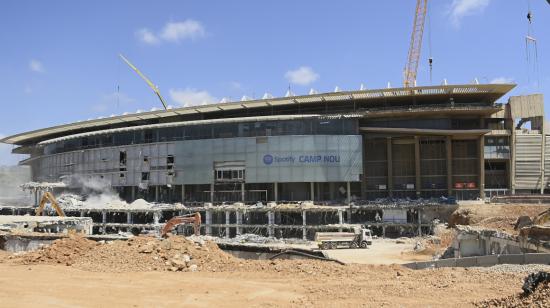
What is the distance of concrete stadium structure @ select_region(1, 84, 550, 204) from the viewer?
7056cm

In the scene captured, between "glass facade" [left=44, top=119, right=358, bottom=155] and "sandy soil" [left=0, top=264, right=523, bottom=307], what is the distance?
49.2m

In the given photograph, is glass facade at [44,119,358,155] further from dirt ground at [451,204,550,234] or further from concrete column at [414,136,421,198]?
dirt ground at [451,204,550,234]

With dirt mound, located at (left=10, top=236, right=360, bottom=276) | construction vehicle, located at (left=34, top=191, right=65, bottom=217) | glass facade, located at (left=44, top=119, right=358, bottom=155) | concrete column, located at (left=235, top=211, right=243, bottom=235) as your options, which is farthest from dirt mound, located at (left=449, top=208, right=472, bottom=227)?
construction vehicle, located at (left=34, top=191, right=65, bottom=217)

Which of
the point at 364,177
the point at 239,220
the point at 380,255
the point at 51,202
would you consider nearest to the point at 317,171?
the point at 364,177

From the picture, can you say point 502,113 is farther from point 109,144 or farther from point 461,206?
point 109,144

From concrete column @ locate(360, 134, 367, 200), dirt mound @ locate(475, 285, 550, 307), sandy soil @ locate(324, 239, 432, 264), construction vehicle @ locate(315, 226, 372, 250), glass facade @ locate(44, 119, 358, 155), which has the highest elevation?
glass facade @ locate(44, 119, 358, 155)

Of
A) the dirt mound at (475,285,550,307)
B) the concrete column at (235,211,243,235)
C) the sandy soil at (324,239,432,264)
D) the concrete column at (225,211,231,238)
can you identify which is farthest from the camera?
the concrete column at (225,211,231,238)

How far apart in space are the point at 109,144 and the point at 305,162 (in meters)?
36.5

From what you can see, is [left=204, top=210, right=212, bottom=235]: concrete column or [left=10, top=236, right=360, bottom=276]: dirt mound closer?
[left=10, top=236, right=360, bottom=276]: dirt mound

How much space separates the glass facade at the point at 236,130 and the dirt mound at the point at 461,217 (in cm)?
1882

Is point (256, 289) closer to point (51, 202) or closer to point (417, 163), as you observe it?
point (51, 202)

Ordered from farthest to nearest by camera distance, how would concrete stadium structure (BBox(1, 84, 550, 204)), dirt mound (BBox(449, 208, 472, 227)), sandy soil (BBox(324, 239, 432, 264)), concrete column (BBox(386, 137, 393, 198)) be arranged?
concrete column (BBox(386, 137, 393, 198)) → concrete stadium structure (BBox(1, 84, 550, 204)) → dirt mound (BBox(449, 208, 472, 227)) → sandy soil (BBox(324, 239, 432, 264))

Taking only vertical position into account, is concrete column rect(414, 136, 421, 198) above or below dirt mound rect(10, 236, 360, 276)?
above

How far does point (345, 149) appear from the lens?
70.2 metres
